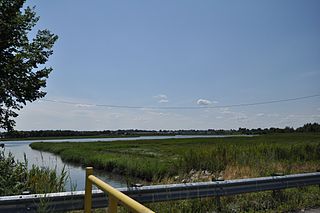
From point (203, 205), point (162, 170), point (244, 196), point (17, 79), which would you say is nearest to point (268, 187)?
point (244, 196)

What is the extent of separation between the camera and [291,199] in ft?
25.2

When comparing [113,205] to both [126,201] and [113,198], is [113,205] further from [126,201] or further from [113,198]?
[126,201]

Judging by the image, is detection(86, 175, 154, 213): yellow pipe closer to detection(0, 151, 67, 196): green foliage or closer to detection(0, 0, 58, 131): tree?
detection(0, 151, 67, 196): green foliage

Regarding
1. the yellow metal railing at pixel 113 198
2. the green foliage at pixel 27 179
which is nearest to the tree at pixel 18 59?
the green foliage at pixel 27 179

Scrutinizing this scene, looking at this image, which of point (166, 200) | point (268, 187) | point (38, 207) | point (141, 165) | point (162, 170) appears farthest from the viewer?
point (141, 165)

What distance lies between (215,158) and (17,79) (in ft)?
26.6

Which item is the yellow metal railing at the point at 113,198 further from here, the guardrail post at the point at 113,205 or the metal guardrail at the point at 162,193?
the metal guardrail at the point at 162,193

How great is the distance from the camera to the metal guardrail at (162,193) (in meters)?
4.58

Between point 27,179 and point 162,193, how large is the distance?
9.45ft

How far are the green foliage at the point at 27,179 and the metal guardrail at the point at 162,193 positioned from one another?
713 mm

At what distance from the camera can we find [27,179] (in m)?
6.87

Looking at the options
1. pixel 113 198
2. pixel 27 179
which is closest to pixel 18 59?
pixel 27 179

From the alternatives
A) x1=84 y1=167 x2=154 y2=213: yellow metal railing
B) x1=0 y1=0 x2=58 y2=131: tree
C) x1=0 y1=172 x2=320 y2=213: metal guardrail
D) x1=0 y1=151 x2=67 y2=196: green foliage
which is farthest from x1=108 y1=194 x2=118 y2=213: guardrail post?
x1=0 y1=0 x2=58 y2=131: tree

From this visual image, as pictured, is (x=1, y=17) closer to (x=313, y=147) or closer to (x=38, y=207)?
(x=38, y=207)
